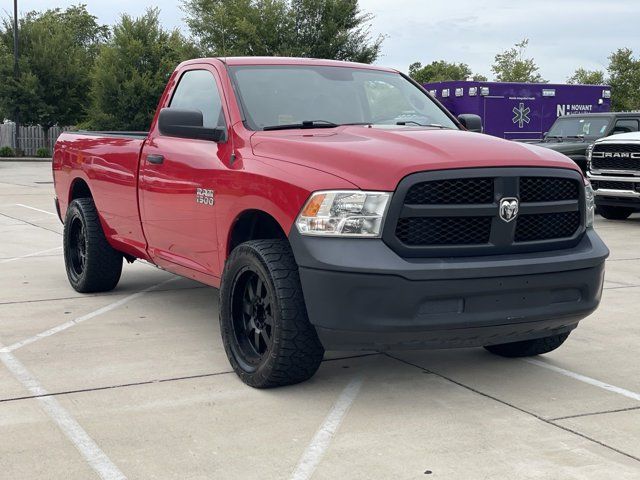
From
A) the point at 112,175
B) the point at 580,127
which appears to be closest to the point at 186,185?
the point at 112,175

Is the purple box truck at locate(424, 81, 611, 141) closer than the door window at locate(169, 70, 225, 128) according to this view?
No

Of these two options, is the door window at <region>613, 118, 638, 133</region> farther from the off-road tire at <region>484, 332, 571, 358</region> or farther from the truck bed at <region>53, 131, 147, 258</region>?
the off-road tire at <region>484, 332, 571, 358</region>

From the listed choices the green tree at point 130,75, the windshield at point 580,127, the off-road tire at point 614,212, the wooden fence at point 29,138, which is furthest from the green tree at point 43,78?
the off-road tire at point 614,212

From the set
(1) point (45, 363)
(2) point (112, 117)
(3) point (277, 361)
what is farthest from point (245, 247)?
(2) point (112, 117)

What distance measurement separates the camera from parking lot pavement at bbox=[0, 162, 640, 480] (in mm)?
4004

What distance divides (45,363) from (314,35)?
4104 centimetres

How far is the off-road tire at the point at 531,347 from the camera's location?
226 inches

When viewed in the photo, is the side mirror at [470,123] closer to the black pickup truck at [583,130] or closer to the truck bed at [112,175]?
the truck bed at [112,175]

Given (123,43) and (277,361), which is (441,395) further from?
(123,43)

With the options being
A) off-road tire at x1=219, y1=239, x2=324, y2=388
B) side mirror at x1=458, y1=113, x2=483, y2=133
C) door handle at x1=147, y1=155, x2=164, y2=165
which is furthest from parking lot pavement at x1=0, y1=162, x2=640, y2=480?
side mirror at x1=458, y1=113, x2=483, y2=133

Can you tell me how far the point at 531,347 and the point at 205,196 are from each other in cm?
226

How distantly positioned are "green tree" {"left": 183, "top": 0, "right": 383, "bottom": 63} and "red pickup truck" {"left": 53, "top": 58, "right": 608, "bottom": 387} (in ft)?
128

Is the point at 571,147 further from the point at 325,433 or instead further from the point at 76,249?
the point at 325,433

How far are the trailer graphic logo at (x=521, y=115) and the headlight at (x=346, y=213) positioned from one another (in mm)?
18574
